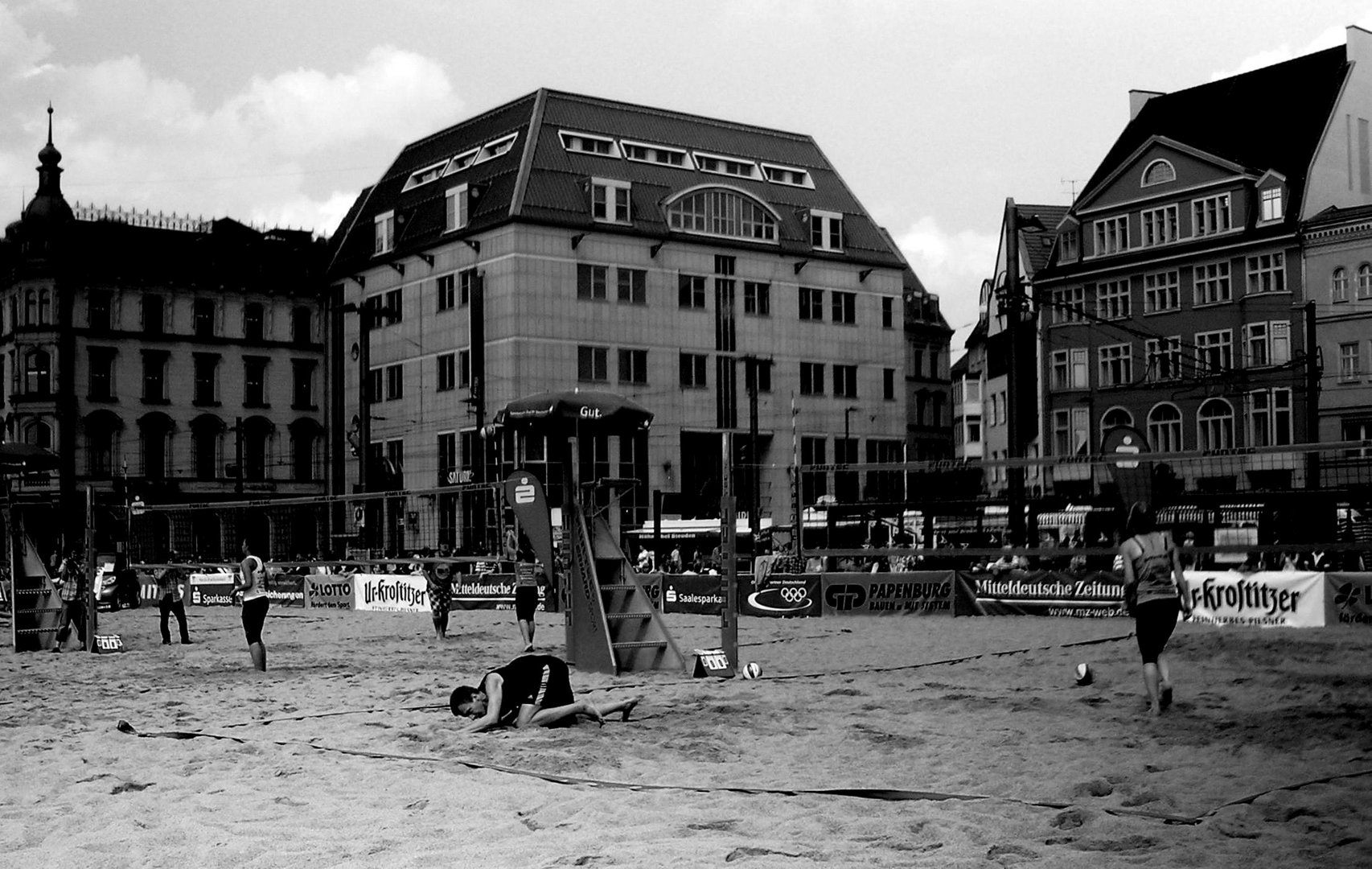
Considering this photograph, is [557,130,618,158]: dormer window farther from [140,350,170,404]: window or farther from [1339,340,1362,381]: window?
[1339,340,1362,381]: window

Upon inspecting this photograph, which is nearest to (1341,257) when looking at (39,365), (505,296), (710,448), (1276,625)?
(710,448)

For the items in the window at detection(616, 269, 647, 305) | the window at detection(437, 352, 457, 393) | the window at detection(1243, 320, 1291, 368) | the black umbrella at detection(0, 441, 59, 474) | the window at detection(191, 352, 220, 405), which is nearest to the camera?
the black umbrella at detection(0, 441, 59, 474)

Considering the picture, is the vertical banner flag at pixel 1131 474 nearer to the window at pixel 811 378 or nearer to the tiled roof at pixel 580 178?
the tiled roof at pixel 580 178

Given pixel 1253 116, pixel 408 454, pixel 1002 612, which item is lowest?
pixel 1002 612

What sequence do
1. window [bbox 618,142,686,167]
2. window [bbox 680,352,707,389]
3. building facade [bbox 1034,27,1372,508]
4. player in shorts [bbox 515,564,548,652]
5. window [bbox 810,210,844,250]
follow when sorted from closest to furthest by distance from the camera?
player in shorts [bbox 515,564,548,652] < building facade [bbox 1034,27,1372,508] < window [bbox 680,352,707,389] < window [bbox 618,142,686,167] < window [bbox 810,210,844,250]

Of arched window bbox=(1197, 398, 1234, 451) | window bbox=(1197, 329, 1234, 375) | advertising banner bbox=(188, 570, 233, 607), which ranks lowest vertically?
advertising banner bbox=(188, 570, 233, 607)

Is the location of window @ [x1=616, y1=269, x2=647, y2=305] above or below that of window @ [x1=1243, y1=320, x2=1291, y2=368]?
above

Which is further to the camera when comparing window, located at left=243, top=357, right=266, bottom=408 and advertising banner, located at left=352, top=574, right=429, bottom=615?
window, located at left=243, top=357, right=266, bottom=408

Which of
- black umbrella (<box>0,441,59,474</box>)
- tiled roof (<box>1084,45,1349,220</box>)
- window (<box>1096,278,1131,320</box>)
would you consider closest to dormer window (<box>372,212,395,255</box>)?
tiled roof (<box>1084,45,1349,220</box>)

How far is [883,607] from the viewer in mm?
27922

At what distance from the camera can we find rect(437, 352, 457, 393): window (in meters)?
65.2

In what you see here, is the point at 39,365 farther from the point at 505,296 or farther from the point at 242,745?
the point at 242,745

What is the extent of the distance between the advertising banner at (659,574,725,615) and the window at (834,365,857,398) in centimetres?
3981

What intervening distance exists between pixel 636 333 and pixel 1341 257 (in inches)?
1047
